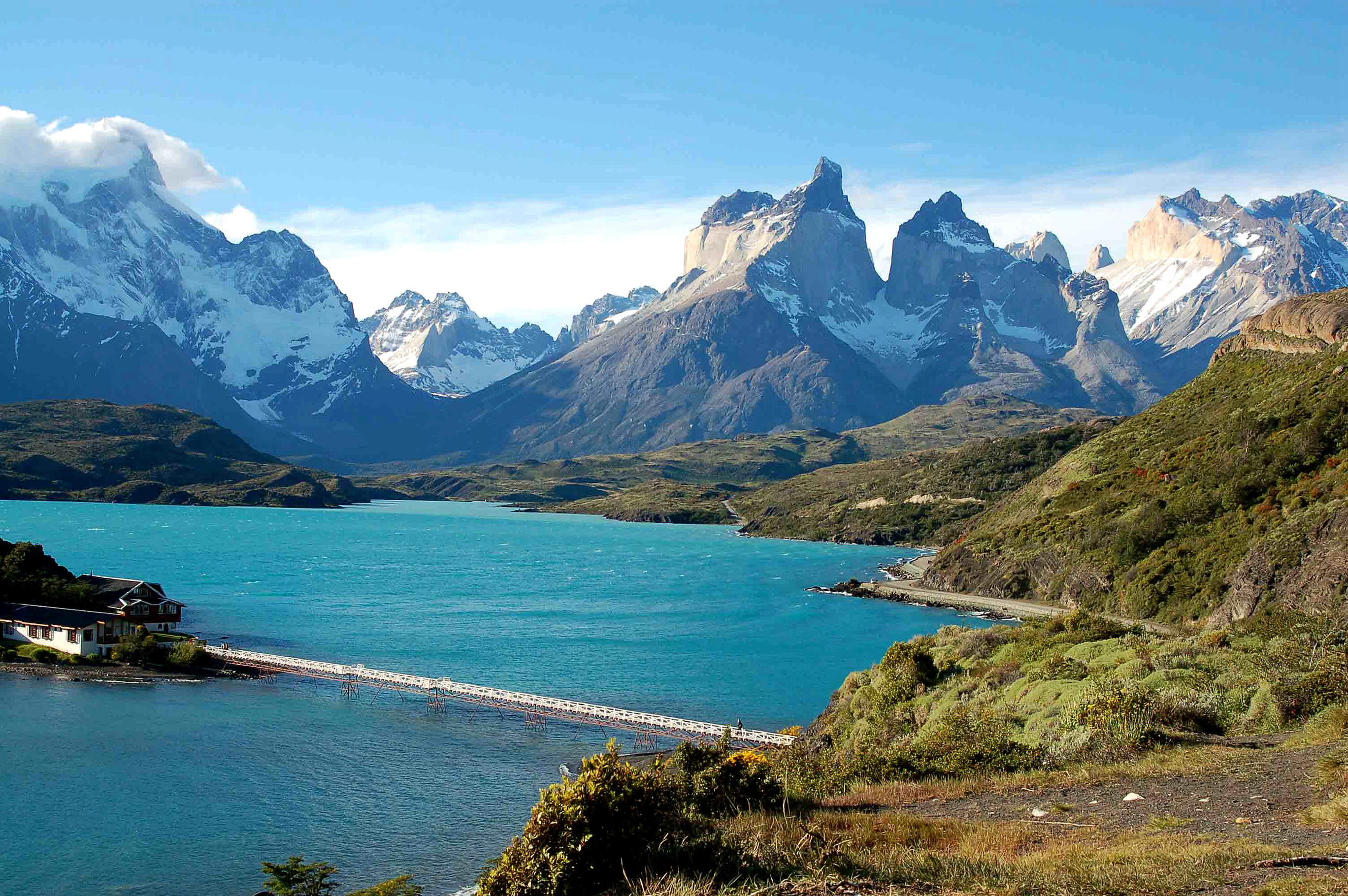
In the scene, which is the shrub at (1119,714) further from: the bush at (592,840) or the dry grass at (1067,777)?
the bush at (592,840)

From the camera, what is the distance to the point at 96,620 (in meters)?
72.4

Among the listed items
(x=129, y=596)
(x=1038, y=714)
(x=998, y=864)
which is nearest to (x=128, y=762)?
(x=129, y=596)

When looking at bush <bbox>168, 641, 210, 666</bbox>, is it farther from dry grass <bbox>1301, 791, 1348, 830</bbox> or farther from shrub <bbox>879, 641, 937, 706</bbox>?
dry grass <bbox>1301, 791, 1348, 830</bbox>

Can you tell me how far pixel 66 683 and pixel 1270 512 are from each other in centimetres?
8056

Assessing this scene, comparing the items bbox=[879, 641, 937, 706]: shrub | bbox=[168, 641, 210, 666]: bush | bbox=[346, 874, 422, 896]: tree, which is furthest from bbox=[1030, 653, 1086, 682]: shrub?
bbox=[168, 641, 210, 666]: bush

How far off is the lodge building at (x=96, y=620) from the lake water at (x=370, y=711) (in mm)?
6698

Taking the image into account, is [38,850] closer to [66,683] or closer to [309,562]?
[66,683]

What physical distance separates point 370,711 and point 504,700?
25.5 ft

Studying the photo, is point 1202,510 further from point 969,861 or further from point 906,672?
point 969,861

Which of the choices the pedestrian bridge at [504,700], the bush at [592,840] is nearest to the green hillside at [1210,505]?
the pedestrian bridge at [504,700]

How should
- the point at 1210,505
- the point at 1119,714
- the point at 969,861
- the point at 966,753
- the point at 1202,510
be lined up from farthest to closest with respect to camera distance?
the point at 1202,510 < the point at 1210,505 < the point at 1119,714 < the point at 966,753 < the point at 969,861

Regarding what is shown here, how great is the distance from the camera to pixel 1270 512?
72.5 meters

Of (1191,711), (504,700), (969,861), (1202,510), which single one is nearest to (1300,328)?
(1202,510)

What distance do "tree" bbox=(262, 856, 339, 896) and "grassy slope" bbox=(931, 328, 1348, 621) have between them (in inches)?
2069
